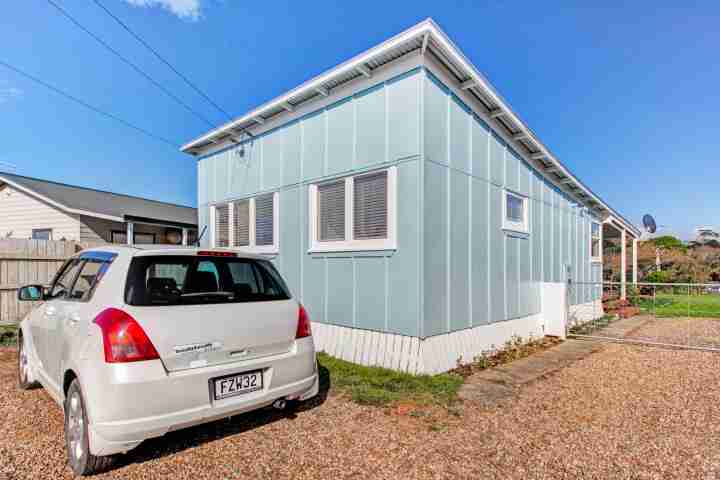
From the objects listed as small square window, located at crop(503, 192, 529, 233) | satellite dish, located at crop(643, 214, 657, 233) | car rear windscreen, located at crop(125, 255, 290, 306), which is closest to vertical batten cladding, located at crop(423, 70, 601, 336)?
small square window, located at crop(503, 192, 529, 233)

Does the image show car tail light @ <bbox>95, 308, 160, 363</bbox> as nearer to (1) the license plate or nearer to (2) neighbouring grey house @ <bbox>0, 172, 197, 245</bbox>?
(1) the license plate

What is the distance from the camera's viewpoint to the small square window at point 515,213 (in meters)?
7.25

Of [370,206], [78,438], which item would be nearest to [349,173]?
[370,206]

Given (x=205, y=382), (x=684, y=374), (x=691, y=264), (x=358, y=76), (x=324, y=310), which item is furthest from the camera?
(x=691, y=264)

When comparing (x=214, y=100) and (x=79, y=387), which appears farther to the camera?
(x=214, y=100)

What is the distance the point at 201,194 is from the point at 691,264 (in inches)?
1092

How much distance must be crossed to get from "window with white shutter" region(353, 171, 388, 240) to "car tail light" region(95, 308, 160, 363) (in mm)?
3620

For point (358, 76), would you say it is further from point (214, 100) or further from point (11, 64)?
point (11, 64)

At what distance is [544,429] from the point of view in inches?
133

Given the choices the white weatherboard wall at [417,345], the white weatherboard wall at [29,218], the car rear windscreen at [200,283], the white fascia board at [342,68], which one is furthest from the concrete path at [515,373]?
the white weatherboard wall at [29,218]

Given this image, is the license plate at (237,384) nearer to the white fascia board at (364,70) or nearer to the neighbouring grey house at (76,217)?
the white fascia board at (364,70)

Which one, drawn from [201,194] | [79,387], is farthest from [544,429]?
[201,194]

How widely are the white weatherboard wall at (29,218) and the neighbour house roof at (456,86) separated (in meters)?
6.38

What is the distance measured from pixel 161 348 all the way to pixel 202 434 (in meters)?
1.20
